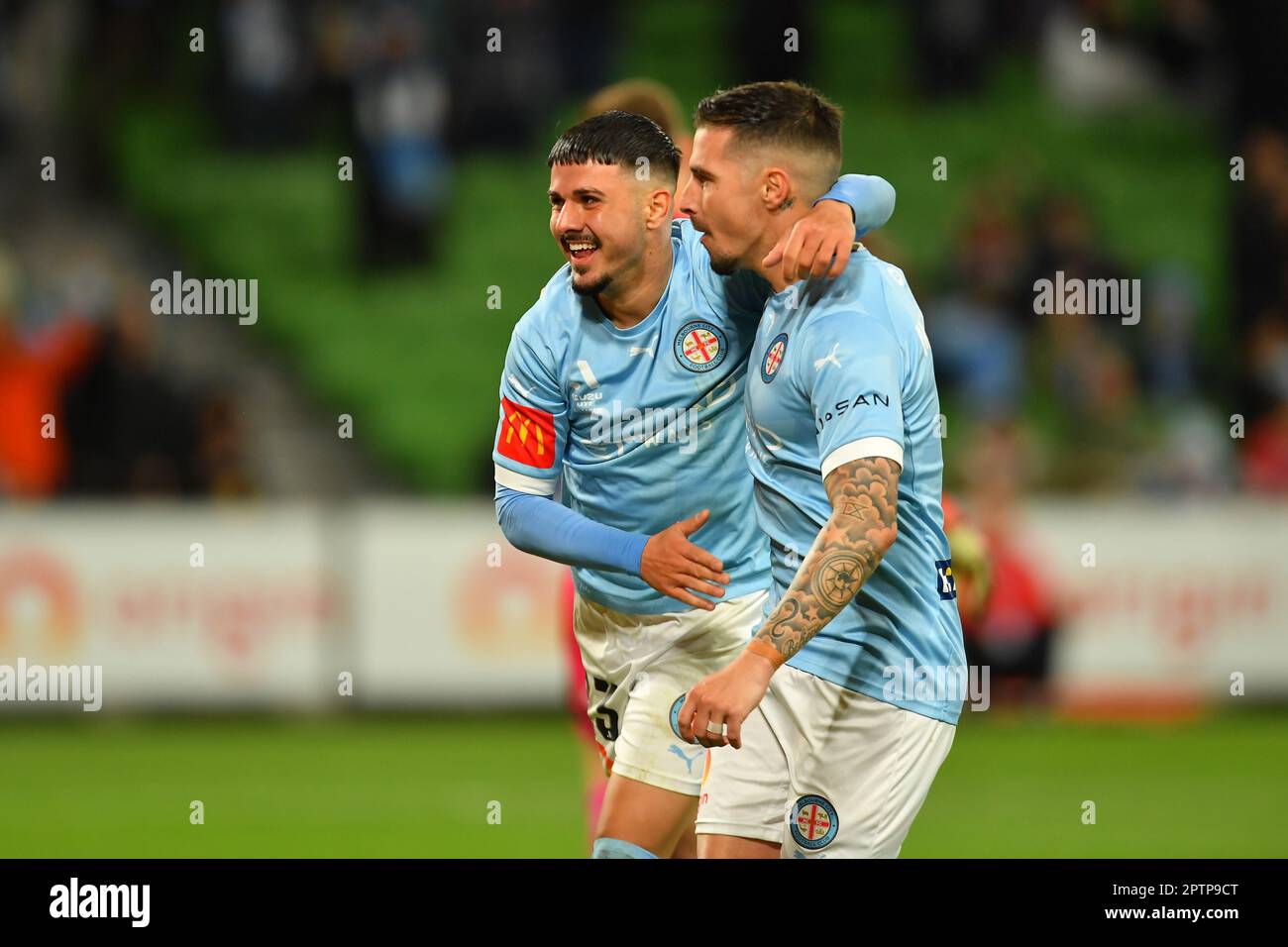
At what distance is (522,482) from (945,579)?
1.22 m

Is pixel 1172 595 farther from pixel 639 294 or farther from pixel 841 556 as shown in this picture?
pixel 841 556

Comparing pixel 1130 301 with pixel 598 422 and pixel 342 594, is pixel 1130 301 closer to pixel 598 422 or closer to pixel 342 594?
pixel 342 594

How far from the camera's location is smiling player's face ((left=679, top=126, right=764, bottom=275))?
470 cm

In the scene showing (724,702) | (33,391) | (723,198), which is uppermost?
(33,391)

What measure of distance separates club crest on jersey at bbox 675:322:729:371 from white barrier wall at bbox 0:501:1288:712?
6.19 meters

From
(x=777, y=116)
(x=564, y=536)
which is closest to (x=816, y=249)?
(x=777, y=116)

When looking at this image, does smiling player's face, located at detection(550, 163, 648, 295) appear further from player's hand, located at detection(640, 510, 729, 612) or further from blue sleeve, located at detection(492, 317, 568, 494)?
player's hand, located at detection(640, 510, 729, 612)

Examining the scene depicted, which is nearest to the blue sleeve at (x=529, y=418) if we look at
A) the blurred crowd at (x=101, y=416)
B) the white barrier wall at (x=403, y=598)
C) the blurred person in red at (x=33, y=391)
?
the white barrier wall at (x=403, y=598)

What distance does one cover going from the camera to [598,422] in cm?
530

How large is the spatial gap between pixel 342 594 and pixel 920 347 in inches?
302

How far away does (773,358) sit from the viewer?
15.0ft

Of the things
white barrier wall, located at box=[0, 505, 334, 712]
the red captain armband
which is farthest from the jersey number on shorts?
white barrier wall, located at box=[0, 505, 334, 712]

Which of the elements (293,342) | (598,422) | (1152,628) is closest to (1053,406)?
(1152,628)

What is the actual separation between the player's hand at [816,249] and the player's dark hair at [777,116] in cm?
28
